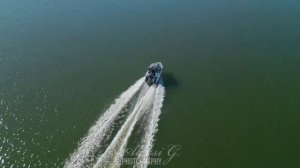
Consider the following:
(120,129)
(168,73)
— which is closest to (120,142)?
(120,129)

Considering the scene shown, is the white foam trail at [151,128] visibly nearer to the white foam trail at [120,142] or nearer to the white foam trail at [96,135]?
the white foam trail at [120,142]

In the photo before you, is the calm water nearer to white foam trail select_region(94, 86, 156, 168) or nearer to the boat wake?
the boat wake

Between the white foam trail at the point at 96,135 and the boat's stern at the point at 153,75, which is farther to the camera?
the boat's stern at the point at 153,75

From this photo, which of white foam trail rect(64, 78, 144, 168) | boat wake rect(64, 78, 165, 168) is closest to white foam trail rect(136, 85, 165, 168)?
boat wake rect(64, 78, 165, 168)

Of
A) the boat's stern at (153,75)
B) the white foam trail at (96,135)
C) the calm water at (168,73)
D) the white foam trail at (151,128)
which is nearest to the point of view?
the white foam trail at (96,135)

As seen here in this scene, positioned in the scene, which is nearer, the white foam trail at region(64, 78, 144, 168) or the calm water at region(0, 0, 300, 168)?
the white foam trail at region(64, 78, 144, 168)

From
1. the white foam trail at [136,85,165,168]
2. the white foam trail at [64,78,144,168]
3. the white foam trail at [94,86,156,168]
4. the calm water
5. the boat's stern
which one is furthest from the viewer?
the boat's stern

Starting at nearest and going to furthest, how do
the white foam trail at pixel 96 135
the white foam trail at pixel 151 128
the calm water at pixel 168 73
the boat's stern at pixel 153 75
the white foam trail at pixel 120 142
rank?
the white foam trail at pixel 120 142 < the white foam trail at pixel 96 135 < the white foam trail at pixel 151 128 < the calm water at pixel 168 73 < the boat's stern at pixel 153 75

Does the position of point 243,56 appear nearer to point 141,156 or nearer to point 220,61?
point 220,61

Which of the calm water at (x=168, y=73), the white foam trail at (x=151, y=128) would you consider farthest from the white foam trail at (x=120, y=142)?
the calm water at (x=168, y=73)
